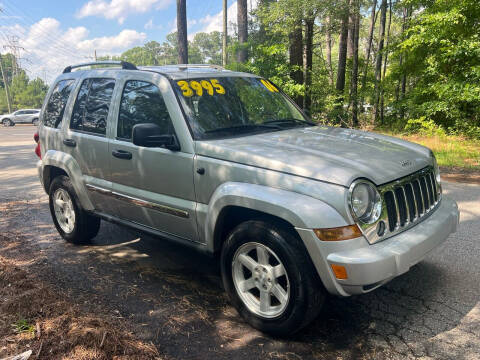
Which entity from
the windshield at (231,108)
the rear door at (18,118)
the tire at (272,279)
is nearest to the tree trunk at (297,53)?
the windshield at (231,108)

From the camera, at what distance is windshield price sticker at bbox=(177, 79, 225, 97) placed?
377 cm

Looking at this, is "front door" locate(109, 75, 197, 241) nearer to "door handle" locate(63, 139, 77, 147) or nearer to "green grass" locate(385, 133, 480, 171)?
"door handle" locate(63, 139, 77, 147)

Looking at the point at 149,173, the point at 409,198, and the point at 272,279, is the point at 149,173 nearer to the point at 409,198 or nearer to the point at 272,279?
the point at 272,279

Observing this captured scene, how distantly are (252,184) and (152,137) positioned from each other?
3.15 ft

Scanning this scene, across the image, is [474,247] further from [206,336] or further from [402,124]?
[402,124]

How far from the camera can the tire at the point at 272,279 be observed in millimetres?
2812

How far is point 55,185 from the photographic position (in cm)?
508

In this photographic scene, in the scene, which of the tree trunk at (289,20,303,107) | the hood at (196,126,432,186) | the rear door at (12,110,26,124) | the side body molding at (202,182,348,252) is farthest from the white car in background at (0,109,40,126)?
the side body molding at (202,182,348,252)

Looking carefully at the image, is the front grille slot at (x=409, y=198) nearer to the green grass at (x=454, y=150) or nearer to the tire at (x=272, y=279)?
the tire at (x=272, y=279)

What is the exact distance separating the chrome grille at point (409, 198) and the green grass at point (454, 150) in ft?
20.4

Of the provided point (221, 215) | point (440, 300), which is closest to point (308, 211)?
point (221, 215)

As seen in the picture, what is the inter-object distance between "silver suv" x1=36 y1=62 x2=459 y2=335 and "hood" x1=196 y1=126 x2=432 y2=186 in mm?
12

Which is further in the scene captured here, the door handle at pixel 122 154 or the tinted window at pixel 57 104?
the tinted window at pixel 57 104

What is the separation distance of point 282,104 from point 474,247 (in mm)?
2570
